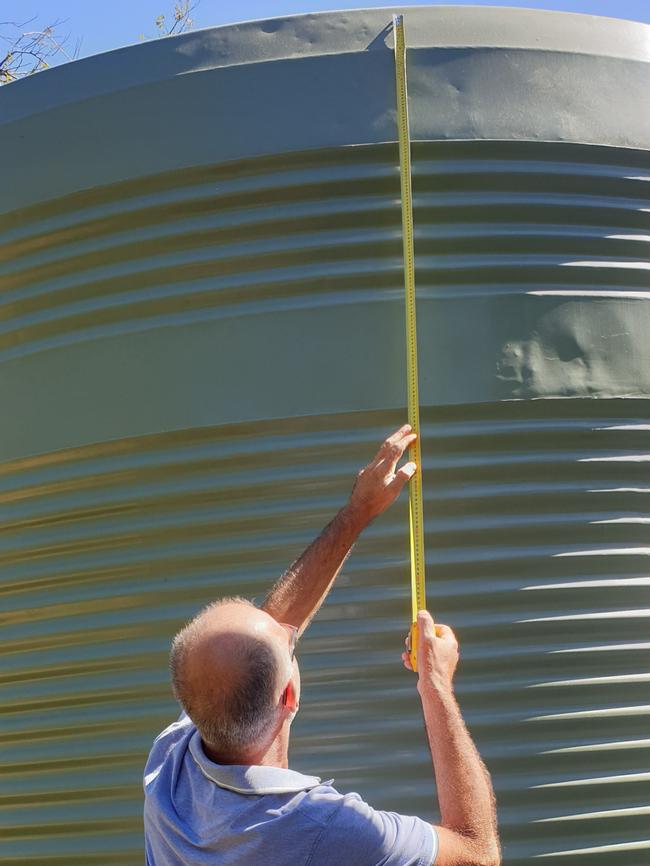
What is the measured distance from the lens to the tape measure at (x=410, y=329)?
255 centimetres

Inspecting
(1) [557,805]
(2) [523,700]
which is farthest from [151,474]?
(1) [557,805]

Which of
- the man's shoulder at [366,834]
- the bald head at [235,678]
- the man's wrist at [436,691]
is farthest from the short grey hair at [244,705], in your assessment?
the man's wrist at [436,691]

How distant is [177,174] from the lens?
2906 mm

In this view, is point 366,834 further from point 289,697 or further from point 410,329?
point 410,329

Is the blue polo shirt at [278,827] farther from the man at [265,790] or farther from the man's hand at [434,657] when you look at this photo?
the man's hand at [434,657]

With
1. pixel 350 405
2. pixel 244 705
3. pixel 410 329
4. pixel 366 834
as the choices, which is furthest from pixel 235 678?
pixel 410 329

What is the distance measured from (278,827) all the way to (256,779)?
0.09 m

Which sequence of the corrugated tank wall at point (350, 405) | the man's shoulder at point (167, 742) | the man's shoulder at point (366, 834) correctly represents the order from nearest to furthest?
the man's shoulder at point (366, 834), the man's shoulder at point (167, 742), the corrugated tank wall at point (350, 405)

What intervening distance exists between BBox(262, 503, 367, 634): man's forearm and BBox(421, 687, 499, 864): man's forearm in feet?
→ 1.83

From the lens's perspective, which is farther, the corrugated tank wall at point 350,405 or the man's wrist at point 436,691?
the corrugated tank wall at point 350,405

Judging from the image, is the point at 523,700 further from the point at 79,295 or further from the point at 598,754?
the point at 79,295

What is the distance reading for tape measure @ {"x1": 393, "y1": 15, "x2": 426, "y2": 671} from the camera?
8.36 feet

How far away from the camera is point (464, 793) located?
72.1 inches

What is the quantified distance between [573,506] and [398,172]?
0.97 meters
